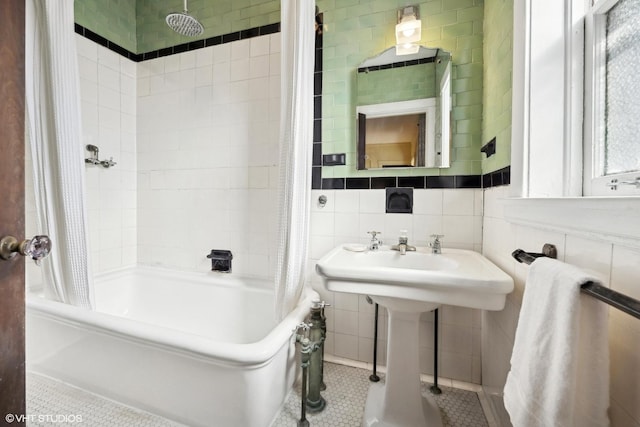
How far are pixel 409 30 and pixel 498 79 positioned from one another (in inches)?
22.9

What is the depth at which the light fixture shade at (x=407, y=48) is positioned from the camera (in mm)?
1379

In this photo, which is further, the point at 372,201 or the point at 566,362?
the point at 372,201

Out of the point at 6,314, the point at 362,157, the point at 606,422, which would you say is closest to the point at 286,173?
the point at 362,157

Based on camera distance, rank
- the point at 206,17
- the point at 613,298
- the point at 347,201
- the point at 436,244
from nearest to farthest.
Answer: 1. the point at 613,298
2. the point at 436,244
3. the point at 347,201
4. the point at 206,17

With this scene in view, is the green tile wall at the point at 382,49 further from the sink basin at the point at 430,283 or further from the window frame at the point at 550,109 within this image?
the sink basin at the point at 430,283

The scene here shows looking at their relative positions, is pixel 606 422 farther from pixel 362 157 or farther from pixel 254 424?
pixel 362 157

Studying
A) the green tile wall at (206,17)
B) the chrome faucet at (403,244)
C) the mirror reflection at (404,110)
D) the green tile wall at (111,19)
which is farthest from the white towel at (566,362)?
the green tile wall at (111,19)

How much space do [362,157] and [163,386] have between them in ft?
4.89

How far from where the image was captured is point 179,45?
1.89 m

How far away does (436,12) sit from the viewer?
4.43ft

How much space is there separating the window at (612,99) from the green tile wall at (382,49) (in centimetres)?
60

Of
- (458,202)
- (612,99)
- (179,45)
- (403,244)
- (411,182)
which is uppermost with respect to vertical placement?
(179,45)

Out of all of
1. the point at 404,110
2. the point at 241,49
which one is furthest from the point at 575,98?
the point at 241,49

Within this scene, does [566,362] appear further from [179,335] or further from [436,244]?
[179,335]
